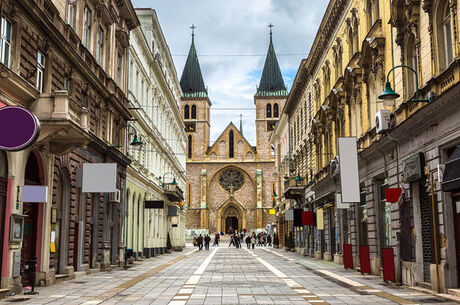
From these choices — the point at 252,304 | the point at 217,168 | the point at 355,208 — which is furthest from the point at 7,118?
the point at 217,168

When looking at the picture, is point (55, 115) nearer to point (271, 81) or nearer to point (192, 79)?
point (271, 81)

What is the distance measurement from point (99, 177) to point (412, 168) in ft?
35.2

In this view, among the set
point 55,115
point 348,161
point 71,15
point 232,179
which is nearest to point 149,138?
point 71,15

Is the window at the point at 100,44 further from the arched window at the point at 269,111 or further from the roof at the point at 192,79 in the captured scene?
the roof at the point at 192,79

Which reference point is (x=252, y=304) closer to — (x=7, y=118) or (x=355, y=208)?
(x=7, y=118)

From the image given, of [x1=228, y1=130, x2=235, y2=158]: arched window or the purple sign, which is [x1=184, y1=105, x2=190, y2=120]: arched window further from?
the purple sign

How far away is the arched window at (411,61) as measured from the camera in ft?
55.8

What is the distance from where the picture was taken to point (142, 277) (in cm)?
2052

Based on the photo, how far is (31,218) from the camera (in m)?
17.2

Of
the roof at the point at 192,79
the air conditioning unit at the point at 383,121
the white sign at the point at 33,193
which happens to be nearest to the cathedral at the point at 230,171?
the roof at the point at 192,79

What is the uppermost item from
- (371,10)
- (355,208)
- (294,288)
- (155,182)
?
(371,10)

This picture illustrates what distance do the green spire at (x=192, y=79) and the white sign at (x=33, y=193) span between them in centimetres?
8418

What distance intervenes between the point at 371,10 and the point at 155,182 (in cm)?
2434

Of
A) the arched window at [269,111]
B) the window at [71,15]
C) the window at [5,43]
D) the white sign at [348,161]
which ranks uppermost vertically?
the arched window at [269,111]
